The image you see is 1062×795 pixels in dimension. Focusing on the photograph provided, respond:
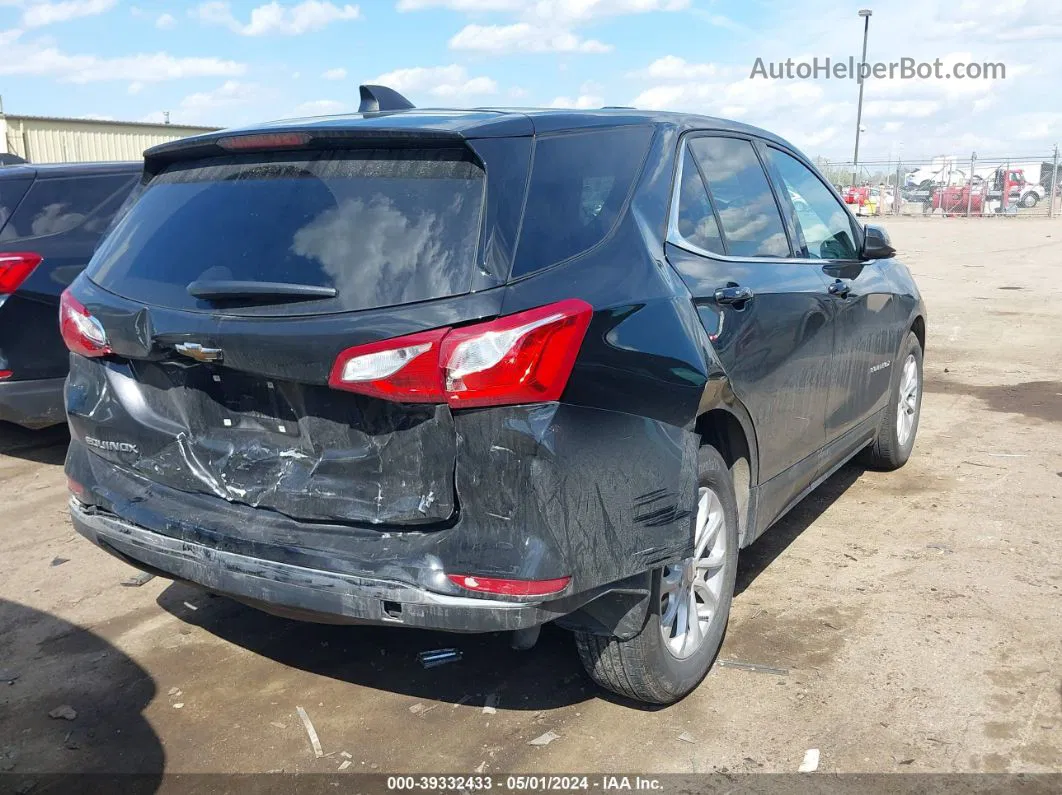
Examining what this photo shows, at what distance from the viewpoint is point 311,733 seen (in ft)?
10.5

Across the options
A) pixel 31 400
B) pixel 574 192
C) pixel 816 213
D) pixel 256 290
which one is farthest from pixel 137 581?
pixel 816 213

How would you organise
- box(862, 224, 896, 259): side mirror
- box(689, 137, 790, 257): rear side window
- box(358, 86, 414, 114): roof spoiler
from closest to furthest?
→ box(358, 86, 414, 114): roof spoiler
box(689, 137, 790, 257): rear side window
box(862, 224, 896, 259): side mirror

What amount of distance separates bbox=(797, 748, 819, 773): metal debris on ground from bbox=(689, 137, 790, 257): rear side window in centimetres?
171

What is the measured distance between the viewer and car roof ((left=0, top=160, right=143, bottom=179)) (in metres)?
6.19

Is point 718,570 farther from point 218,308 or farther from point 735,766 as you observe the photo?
point 218,308

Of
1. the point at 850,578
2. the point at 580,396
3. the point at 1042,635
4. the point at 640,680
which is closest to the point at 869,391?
the point at 850,578

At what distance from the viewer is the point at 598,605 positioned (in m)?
2.91

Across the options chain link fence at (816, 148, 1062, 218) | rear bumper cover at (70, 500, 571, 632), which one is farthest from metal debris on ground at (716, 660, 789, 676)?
chain link fence at (816, 148, 1062, 218)

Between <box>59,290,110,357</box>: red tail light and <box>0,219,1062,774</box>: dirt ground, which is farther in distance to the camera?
<box>59,290,110,357</box>: red tail light

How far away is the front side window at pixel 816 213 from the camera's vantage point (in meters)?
4.47

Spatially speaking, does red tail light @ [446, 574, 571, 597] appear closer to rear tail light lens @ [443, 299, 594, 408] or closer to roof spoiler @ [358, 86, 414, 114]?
rear tail light lens @ [443, 299, 594, 408]

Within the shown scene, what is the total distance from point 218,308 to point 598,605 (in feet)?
4.51

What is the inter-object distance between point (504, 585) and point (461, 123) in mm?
1314

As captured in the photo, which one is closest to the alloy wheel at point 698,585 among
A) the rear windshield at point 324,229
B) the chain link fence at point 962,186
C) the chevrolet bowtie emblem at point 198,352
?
the rear windshield at point 324,229
